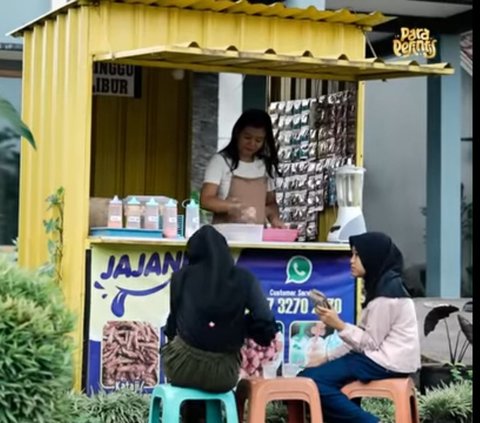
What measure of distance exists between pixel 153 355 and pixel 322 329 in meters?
1.16

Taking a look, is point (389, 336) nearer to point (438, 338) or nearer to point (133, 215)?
point (133, 215)

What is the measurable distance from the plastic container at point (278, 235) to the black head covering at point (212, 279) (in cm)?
142

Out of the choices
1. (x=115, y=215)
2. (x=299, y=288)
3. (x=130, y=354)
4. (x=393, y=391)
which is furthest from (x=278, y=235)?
(x=393, y=391)

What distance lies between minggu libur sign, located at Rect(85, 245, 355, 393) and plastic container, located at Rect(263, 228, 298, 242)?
12 centimetres

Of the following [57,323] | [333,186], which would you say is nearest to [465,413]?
[333,186]

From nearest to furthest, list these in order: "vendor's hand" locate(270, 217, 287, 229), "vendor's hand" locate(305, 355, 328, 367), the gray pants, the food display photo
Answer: the gray pants → "vendor's hand" locate(305, 355, 328, 367) → the food display photo → "vendor's hand" locate(270, 217, 287, 229)

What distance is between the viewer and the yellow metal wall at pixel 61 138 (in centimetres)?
788

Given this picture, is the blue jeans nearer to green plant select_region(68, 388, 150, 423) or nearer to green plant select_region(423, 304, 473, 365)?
green plant select_region(68, 388, 150, 423)

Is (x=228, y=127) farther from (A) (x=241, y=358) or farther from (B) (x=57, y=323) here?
(B) (x=57, y=323)

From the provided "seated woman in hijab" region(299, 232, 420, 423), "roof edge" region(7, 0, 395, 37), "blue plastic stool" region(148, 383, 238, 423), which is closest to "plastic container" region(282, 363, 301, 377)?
"seated woman in hijab" region(299, 232, 420, 423)

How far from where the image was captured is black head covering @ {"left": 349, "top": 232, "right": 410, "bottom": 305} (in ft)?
23.9

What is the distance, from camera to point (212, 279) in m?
6.74

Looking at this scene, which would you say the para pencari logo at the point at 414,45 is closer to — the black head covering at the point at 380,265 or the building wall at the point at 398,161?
the black head covering at the point at 380,265

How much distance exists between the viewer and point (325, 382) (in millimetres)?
7266
